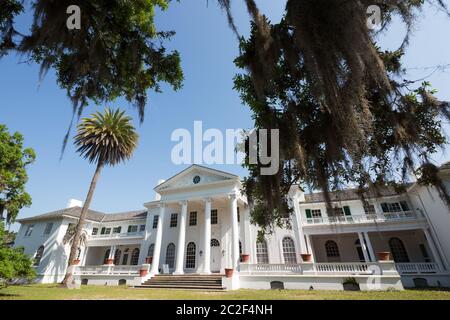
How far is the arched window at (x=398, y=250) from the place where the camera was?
16.7 m

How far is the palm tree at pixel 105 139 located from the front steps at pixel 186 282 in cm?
889

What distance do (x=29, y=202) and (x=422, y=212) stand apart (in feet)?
87.0

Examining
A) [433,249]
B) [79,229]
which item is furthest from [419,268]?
[79,229]

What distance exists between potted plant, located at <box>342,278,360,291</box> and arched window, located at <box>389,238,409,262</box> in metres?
8.30

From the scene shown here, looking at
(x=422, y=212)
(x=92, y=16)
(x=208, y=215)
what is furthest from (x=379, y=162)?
(x=422, y=212)

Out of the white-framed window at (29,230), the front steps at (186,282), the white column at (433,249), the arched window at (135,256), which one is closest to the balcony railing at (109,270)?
the front steps at (186,282)

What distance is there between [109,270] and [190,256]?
680cm

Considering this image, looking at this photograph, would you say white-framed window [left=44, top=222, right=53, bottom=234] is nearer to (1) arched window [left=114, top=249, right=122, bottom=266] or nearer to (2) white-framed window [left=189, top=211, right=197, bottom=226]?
(1) arched window [left=114, top=249, right=122, bottom=266]

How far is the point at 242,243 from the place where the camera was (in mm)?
18109

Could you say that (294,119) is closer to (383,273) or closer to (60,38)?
(60,38)

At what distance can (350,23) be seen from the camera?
3000 mm

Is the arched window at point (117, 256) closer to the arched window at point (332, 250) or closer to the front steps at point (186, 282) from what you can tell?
the front steps at point (186, 282)
